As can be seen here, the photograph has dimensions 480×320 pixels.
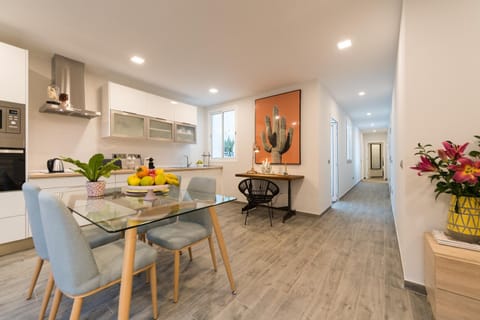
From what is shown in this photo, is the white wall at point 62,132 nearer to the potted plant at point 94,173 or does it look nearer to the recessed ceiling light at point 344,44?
the potted plant at point 94,173

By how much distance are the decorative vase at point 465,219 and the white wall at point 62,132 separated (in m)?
4.56

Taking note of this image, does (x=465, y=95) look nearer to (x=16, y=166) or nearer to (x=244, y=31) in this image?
(x=244, y=31)

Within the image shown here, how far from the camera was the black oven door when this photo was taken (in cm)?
225

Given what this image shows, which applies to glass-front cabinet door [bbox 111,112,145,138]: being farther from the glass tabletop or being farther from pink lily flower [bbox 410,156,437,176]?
pink lily flower [bbox 410,156,437,176]

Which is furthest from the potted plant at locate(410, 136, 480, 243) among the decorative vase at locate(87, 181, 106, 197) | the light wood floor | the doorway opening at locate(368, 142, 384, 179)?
the doorway opening at locate(368, 142, 384, 179)

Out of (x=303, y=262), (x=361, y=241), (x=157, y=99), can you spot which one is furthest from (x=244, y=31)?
(x=361, y=241)

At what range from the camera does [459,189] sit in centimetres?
136

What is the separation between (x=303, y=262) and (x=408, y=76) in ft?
6.75

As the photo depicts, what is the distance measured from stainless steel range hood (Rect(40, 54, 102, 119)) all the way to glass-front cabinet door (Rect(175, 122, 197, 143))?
162cm

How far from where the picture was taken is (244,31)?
2309mm

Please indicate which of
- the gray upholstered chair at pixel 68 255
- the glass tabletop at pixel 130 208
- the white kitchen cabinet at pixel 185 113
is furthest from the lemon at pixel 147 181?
the white kitchen cabinet at pixel 185 113

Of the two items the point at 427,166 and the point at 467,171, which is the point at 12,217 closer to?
the point at 427,166

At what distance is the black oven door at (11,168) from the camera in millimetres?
2247

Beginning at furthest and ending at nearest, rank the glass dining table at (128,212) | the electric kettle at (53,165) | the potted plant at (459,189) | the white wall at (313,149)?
the white wall at (313,149) → the electric kettle at (53,165) → the potted plant at (459,189) → the glass dining table at (128,212)
